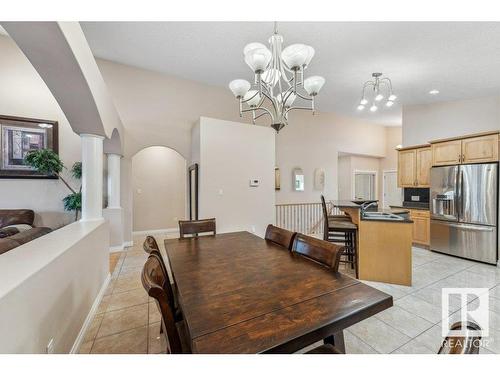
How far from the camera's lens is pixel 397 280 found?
2998mm

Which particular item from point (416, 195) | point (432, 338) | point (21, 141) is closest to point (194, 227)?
point (432, 338)

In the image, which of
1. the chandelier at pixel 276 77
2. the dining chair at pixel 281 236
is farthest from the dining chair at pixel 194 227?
the chandelier at pixel 276 77

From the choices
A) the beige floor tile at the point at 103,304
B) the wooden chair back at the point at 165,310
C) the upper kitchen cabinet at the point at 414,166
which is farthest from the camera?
the upper kitchen cabinet at the point at 414,166

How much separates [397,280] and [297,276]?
2399mm

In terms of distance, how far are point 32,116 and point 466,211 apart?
7813 mm

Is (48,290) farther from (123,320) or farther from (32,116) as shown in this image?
(32,116)

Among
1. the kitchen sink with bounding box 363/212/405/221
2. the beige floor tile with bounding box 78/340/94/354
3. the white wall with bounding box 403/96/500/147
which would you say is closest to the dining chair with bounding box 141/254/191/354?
the beige floor tile with bounding box 78/340/94/354

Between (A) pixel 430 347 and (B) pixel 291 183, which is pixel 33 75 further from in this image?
(A) pixel 430 347

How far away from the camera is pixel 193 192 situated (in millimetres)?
4754

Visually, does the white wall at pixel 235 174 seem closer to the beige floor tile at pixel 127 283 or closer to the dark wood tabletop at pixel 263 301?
the beige floor tile at pixel 127 283

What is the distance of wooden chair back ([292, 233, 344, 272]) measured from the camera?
1.51 m

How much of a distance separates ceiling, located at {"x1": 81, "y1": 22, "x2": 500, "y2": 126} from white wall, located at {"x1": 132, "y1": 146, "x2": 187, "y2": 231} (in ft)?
8.31

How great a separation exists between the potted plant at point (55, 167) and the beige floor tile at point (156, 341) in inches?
110

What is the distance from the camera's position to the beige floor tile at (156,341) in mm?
1830
